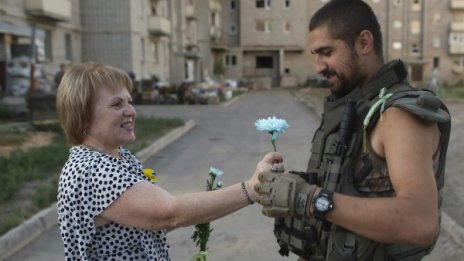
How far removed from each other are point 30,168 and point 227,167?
135 inches

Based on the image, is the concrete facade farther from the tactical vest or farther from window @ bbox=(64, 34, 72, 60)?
the tactical vest

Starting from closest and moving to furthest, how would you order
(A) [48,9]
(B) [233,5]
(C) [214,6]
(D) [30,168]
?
(D) [30,168]
(A) [48,9]
(C) [214,6]
(B) [233,5]

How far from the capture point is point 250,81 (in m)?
54.2

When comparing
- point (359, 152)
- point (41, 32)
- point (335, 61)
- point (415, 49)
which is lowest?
point (359, 152)

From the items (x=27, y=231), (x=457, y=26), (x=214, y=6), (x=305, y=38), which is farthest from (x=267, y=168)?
(x=457, y=26)

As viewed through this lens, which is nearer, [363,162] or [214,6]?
[363,162]

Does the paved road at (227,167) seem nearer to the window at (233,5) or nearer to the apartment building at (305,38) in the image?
the apartment building at (305,38)

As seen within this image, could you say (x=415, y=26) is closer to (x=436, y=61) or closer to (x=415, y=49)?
(x=415, y=49)

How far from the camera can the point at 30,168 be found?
8312 millimetres

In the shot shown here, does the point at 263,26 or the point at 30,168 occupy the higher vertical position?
the point at 263,26

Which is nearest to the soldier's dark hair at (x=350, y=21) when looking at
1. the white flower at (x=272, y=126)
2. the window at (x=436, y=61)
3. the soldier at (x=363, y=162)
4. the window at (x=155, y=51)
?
the soldier at (x=363, y=162)

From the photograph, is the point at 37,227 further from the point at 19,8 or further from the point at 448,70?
the point at 448,70

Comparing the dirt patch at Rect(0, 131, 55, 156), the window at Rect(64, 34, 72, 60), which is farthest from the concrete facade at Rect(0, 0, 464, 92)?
the dirt patch at Rect(0, 131, 55, 156)

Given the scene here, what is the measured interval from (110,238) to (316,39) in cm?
109
